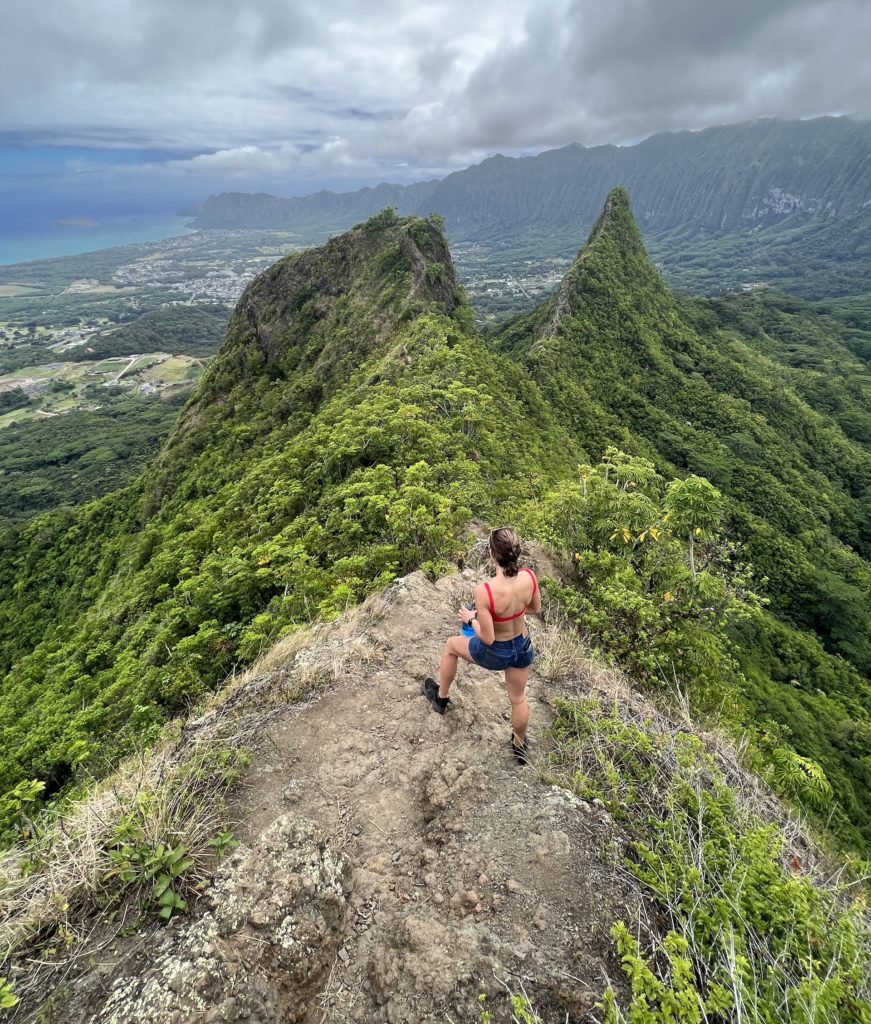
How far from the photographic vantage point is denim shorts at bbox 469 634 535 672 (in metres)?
5.02

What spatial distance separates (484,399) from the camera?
21188mm

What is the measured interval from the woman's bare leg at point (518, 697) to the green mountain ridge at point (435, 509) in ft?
11.3

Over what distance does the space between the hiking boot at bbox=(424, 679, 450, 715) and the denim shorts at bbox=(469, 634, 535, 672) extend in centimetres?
93

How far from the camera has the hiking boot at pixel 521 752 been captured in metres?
5.14

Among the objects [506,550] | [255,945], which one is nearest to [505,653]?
[506,550]

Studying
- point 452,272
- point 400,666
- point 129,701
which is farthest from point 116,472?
point 400,666

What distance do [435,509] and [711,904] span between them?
8791 millimetres

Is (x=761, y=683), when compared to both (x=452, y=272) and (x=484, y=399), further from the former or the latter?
(x=452, y=272)

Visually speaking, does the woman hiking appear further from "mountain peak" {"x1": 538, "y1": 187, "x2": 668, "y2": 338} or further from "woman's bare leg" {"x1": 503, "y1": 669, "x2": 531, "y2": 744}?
"mountain peak" {"x1": 538, "y1": 187, "x2": 668, "y2": 338}

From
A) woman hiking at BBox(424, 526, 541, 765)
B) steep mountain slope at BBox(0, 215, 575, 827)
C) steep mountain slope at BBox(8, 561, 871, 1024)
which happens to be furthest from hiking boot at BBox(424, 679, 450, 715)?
steep mountain slope at BBox(0, 215, 575, 827)

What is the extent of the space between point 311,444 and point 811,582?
122 ft

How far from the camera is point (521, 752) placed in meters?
5.20

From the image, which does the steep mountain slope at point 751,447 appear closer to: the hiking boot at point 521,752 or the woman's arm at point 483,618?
the hiking boot at point 521,752

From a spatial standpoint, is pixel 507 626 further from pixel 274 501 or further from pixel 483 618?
pixel 274 501
